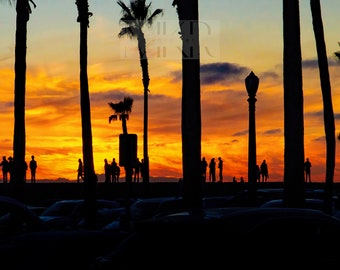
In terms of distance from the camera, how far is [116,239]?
12.9 metres

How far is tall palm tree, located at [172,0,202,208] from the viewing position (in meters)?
22.4

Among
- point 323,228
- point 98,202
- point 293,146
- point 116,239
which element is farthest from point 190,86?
point 98,202

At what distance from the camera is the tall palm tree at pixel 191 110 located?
2239 centimetres

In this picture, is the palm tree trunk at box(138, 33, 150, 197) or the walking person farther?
the palm tree trunk at box(138, 33, 150, 197)

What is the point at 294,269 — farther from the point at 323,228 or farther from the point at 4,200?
the point at 4,200

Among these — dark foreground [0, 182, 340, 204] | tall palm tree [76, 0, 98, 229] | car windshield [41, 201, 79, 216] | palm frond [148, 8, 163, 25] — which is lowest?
car windshield [41, 201, 79, 216]

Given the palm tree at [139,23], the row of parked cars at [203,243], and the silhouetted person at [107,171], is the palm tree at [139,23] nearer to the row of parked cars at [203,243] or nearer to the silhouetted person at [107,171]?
the silhouetted person at [107,171]

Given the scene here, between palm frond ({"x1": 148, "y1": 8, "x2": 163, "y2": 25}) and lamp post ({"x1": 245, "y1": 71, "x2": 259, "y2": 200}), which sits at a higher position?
palm frond ({"x1": 148, "y1": 8, "x2": 163, "y2": 25})

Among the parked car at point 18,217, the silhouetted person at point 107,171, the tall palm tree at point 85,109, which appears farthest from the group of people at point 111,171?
the parked car at point 18,217

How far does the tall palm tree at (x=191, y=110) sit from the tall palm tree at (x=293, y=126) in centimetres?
224

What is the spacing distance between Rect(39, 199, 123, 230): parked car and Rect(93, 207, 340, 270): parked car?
1784 cm

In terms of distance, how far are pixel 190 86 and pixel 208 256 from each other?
13033mm

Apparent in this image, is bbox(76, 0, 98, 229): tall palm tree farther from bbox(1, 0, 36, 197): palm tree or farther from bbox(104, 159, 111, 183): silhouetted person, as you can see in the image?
bbox(104, 159, 111, 183): silhouetted person

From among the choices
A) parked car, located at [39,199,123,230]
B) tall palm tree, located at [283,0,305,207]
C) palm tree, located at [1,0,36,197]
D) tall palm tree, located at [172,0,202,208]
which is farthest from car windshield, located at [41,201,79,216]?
tall palm tree, located at [283,0,305,207]
